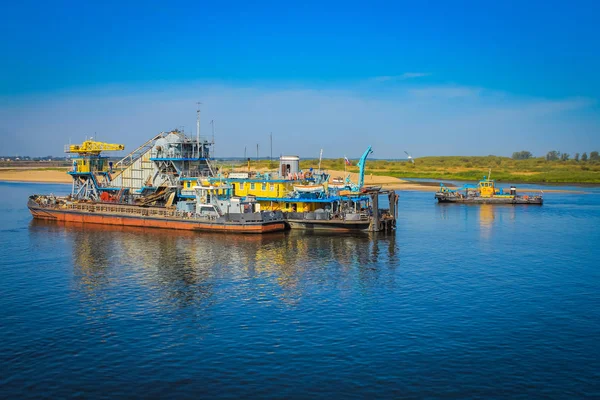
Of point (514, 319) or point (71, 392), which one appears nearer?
point (71, 392)

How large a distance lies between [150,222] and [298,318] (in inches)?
1439

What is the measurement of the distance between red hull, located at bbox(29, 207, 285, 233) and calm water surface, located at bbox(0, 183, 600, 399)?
3082 millimetres

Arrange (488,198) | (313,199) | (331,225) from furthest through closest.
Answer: (488,198)
(313,199)
(331,225)

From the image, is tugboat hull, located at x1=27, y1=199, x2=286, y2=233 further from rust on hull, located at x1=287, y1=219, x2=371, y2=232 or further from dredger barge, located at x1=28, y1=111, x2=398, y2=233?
rust on hull, located at x1=287, y1=219, x2=371, y2=232

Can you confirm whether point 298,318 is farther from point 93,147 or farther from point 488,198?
point 488,198

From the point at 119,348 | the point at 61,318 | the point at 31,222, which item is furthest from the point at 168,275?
the point at 31,222

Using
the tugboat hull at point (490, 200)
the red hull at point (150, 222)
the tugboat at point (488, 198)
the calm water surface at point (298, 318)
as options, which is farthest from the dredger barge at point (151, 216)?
the tugboat at point (488, 198)

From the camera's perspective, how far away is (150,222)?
207 ft

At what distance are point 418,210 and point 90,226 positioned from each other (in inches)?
1883

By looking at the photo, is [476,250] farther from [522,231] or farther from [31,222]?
[31,222]

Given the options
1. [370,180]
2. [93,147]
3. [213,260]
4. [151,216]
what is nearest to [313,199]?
[151,216]

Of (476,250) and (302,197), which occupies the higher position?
(302,197)

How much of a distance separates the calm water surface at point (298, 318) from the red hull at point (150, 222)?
3.08 meters

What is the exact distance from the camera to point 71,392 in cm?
2186
